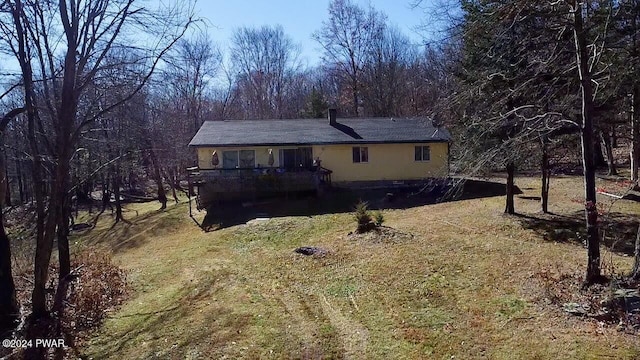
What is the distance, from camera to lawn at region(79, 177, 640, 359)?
704cm

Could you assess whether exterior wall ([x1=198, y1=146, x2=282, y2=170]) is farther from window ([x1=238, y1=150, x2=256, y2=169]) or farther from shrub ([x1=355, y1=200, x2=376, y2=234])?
shrub ([x1=355, y1=200, x2=376, y2=234])

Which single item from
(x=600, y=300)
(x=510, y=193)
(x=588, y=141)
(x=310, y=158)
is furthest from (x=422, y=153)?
(x=600, y=300)

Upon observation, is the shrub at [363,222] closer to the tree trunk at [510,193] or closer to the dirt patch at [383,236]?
the dirt patch at [383,236]

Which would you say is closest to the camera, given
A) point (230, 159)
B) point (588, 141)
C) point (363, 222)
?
point (588, 141)

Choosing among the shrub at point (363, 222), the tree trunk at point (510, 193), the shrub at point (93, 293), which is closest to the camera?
the shrub at point (93, 293)

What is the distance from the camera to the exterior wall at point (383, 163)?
77.3 feet

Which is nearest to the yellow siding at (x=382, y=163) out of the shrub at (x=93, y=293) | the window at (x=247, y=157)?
the window at (x=247, y=157)

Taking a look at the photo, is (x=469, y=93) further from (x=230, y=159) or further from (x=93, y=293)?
(x=230, y=159)

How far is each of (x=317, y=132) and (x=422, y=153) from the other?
5.79 m

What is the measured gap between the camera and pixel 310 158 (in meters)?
23.6

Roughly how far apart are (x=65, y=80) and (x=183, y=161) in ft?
83.3

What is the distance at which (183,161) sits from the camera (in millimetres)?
33750

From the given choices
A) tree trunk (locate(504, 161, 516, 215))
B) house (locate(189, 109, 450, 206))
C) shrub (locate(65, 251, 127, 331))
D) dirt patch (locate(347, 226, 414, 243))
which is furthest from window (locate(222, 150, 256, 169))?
tree trunk (locate(504, 161, 516, 215))

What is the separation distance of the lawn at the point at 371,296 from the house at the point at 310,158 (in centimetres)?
523
